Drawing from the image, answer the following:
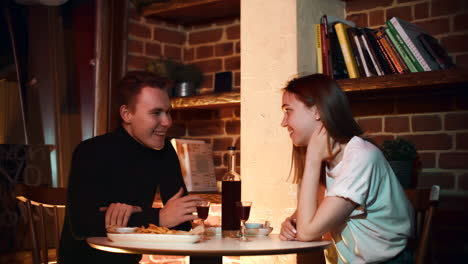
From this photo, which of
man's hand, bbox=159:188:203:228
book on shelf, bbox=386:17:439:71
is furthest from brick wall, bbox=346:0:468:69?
man's hand, bbox=159:188:203:228

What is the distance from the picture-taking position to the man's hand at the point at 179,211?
6.29ft

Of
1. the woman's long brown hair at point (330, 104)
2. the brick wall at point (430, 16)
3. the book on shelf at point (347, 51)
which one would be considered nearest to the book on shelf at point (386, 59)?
the book on shelf at point (347, 51)

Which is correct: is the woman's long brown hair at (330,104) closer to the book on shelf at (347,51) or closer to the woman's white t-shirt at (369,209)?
the woman's white t-shirt at (369,209)

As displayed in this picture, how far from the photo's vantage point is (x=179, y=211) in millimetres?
1930

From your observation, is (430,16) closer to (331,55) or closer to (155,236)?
(331,55)

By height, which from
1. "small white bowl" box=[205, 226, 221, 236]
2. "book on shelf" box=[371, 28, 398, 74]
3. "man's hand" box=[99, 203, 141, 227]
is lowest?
"small white bowl" box=[205, 226, 221, 236]

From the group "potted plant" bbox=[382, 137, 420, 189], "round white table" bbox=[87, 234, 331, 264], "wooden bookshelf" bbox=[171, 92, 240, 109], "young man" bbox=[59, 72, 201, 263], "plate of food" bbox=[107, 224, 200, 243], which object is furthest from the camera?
"wooden bookshelf" bbox=[171, 92, 240, 109]

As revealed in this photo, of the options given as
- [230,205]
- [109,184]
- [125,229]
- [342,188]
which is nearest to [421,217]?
[342,188]

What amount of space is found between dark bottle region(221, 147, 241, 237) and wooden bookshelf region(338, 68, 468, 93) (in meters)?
0.82

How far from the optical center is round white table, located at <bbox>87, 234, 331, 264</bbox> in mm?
1591

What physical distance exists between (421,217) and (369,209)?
1.17 feet

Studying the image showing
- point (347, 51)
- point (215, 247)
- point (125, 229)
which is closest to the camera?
point (215, 247)

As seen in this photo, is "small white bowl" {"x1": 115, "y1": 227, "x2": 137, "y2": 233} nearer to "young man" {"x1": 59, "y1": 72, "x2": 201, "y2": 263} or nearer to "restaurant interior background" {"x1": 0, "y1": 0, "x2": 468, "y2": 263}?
"young man" {"x1": 59, "y1": 72, "x2": 201, "y2": 263}

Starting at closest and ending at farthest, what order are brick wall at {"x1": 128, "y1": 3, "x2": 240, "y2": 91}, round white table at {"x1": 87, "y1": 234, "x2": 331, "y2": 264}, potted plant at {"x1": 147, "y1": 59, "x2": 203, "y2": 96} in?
1. round white table at {"x1": 87, "y1": 234, "x2": 331, "y2": 264}
2. potted plant at {"x1": 147, "y1": 59, "x2": 203, "y2": 96}
3. brick wall at {"x1": 128, "y1": 3, "x2": 240, "y2": 91}
